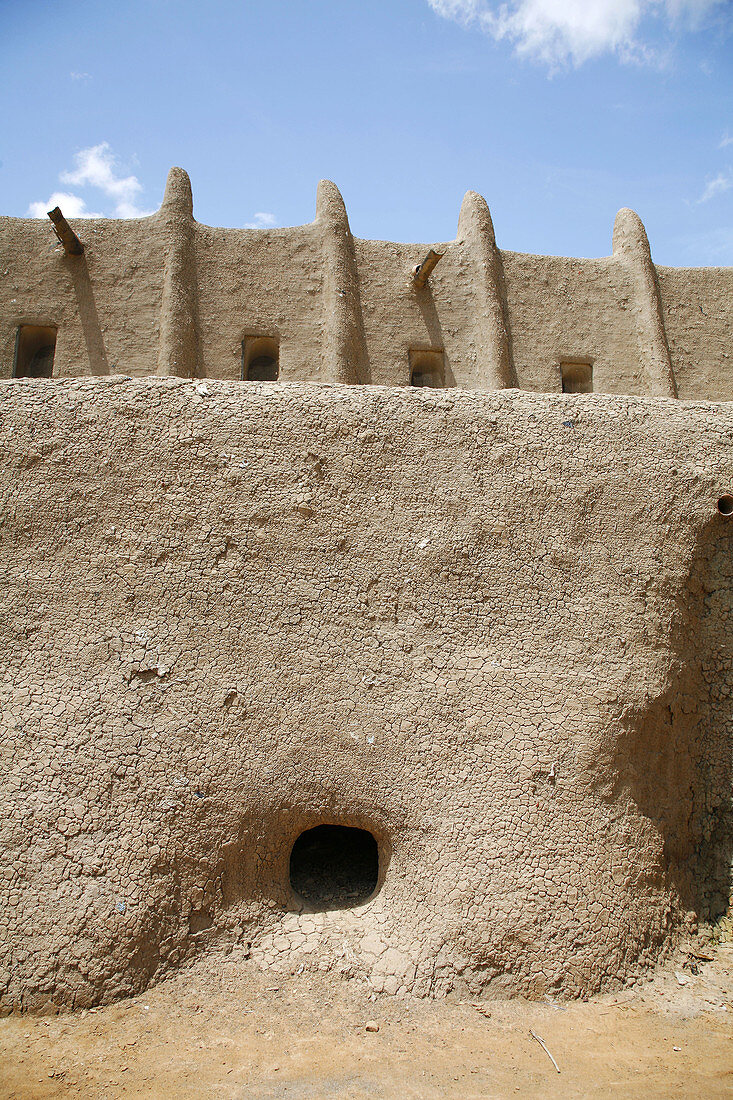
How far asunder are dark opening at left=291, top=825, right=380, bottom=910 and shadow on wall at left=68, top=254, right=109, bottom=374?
679 cm

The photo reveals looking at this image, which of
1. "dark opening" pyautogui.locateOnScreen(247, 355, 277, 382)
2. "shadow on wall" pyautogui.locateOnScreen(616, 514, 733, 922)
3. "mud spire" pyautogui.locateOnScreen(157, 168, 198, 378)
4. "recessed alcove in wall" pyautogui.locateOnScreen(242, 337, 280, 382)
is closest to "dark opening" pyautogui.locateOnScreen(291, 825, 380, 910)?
"shadow on wall" pyautogui.locateOnScreen(616, 514, 733, 922)

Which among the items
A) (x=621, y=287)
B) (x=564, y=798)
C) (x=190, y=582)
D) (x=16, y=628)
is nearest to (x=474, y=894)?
(x=564, y=798)

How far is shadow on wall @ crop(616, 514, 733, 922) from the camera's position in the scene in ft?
15.0

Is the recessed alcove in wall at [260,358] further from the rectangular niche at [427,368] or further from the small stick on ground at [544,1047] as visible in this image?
the small stick on ground at [544,1047]

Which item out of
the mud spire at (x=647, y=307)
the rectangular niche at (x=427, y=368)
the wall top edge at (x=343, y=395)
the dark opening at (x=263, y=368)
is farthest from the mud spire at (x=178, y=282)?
the mud spire at (x=647, y=307)

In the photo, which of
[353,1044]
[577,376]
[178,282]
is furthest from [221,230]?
[353,1044]

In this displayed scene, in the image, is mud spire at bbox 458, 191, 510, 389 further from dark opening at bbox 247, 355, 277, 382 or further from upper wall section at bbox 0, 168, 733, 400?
dark opening at bbox 247, 355, 277, 382

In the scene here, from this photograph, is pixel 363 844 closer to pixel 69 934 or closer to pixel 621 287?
pixel 69 934

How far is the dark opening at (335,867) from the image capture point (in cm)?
465

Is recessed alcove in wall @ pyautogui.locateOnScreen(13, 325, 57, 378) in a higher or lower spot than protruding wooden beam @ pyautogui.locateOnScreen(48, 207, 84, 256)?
lower

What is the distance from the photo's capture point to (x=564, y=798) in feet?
14.1

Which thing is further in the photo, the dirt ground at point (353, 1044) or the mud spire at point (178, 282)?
the mud spire at point (178, 282)

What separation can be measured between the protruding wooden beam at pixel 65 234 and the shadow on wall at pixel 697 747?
345 inches

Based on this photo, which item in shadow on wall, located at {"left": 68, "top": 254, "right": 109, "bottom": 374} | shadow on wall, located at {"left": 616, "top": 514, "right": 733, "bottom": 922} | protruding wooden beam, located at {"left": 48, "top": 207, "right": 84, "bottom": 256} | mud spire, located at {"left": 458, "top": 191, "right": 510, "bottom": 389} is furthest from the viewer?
mud spire, located at {"left": 458, "top": 191, "right": 510, "bottom": 389}
